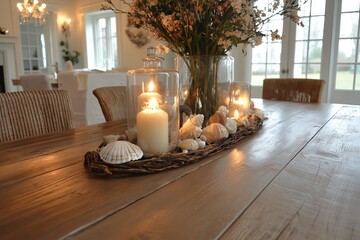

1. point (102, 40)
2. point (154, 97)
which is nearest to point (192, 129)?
point (154, 97)

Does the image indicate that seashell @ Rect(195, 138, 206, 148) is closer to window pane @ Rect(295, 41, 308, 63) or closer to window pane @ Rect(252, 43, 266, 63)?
window pane @ Rect(295, 41, 308, 63)

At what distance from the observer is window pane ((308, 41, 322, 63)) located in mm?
3944

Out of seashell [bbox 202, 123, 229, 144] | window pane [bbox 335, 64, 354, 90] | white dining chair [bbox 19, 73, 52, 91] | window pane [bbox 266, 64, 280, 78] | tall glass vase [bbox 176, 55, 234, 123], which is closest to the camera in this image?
seashell [bbox 202, 123, 229, 144]

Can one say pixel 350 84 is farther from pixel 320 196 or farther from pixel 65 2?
pixel 65 2

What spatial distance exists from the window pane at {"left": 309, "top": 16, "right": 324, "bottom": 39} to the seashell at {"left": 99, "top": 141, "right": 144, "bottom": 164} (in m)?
3.86

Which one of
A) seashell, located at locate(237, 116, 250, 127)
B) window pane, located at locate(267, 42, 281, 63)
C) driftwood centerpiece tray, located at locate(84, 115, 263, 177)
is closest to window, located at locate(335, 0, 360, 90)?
window pane, located at locate(267, 42, 281, 63)

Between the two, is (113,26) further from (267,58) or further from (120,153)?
(120,153)

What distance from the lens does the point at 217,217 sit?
54 cm

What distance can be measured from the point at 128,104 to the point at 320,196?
59 cm

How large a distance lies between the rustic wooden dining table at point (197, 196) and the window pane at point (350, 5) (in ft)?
11.2

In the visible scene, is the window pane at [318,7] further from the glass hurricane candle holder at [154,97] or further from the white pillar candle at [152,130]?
the white pillar candle at [152,130]

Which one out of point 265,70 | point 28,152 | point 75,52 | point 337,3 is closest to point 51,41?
point 75,52

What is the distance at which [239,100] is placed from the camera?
1.37 metres

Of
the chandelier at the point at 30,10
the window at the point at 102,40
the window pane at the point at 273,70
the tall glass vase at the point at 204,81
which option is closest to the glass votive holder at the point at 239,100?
the tall glass vase at the point at 204,81
